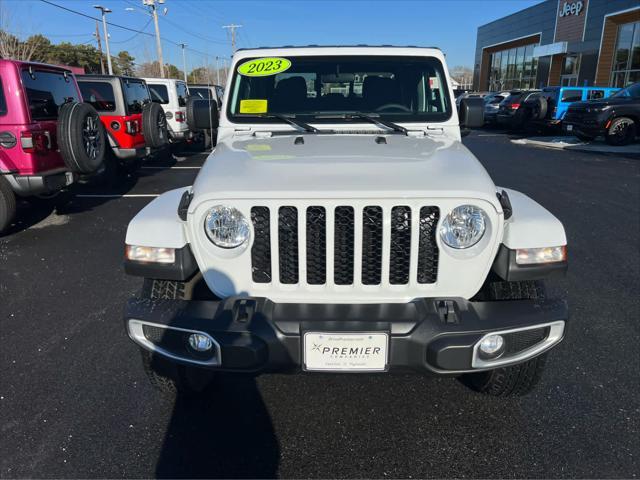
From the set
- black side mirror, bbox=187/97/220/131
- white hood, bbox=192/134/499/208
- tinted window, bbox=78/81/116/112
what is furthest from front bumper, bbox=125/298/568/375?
tinted window, bbox=78/81/116/112

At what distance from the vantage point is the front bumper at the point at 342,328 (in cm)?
206

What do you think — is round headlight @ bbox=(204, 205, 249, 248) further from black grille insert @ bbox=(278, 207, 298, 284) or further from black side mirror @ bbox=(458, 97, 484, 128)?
black side mirror @ bbox=(458, 97, 484, 128)

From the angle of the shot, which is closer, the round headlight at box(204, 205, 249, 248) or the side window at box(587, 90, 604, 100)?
the round headlight at box(204, 205, 249, 248)

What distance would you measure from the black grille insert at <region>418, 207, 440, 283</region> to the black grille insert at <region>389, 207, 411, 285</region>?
59 mm

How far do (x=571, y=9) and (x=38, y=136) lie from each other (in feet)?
120

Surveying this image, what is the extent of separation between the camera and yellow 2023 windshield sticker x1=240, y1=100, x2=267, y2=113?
3553mm

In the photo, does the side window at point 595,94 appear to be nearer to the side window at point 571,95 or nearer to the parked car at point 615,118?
the side window at point 571,95

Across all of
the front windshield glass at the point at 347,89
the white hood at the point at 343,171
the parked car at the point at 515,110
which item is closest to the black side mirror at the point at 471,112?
the front windshield glass at the point at 347,89

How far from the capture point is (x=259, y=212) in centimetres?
221

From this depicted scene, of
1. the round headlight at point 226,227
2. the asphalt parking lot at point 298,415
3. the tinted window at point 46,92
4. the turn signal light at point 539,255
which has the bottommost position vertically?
the asphalt parking lot at point 298,415

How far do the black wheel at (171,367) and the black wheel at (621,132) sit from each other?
15425mm

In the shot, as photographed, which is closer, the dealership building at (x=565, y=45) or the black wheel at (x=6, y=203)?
the black wheel at (x=6, y=203)

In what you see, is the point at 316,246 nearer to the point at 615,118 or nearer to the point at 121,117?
the point at 121,117

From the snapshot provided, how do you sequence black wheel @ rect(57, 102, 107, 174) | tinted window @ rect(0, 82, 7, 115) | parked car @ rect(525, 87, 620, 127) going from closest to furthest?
tinted window @ rect(0, 82, 7, 115) → black wheel @ rect(57, 102, 107, 174) → parked car @ rect(525, 87, 620, 127)
